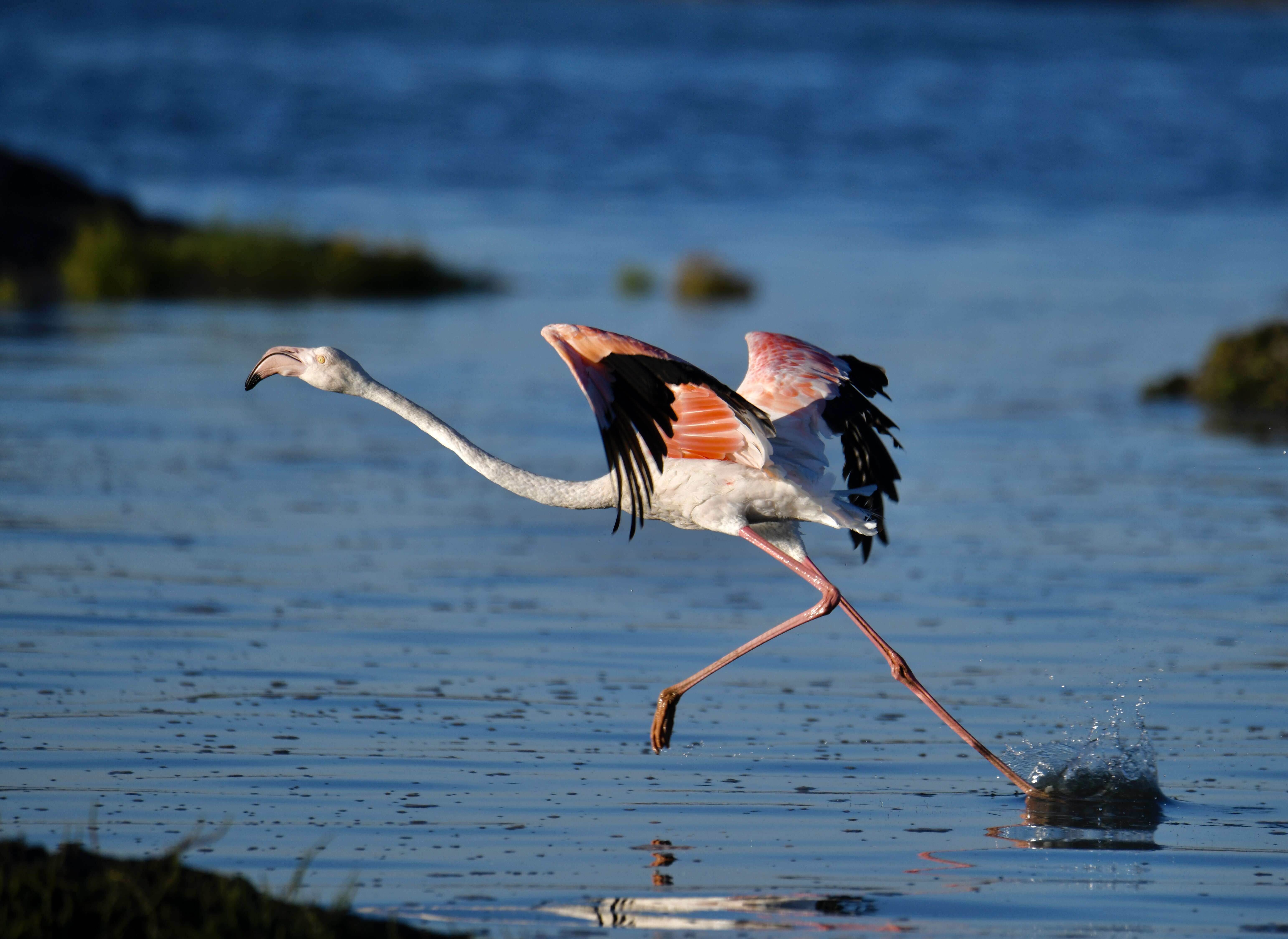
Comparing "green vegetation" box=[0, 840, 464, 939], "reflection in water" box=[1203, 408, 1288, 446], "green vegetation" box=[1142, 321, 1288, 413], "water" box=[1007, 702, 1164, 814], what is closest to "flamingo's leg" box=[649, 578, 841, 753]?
"water" box=[1007, 702, 1164, 814]

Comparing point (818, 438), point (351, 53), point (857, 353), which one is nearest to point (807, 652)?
point (818, 438)

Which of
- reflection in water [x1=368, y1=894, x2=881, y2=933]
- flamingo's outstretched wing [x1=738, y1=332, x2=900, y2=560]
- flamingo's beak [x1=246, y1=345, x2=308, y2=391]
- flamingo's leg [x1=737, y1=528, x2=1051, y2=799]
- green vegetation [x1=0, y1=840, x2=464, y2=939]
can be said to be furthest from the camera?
flamingo's outstretched wing [x1=738, y1=332, x2=900, y2=560]

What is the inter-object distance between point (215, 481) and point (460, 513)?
1909mm

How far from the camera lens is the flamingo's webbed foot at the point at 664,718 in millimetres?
6891

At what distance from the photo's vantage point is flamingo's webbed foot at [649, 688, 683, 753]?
6891 millimetres

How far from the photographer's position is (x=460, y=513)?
12188 millimetres

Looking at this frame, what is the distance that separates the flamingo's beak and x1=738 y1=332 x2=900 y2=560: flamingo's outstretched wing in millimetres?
1868

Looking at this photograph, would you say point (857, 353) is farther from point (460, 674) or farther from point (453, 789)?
point (453, 789)

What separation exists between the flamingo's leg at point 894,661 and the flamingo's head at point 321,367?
177cm

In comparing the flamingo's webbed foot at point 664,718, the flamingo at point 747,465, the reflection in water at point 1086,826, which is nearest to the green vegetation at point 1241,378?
the flamingo at point 747,465

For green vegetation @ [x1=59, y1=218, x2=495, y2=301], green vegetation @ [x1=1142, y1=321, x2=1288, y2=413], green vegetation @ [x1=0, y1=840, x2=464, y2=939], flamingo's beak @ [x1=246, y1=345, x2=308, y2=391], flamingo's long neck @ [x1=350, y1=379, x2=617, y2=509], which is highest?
green vegetation @ [x1=59, y1=218, x2=495, y2=301]

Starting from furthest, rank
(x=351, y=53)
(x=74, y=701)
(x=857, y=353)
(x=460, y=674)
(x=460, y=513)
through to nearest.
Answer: (x=351, y=53)
(x=857, y=353)
(x=460, y=513)
(x=460, y=674)
(x=74, y=701)

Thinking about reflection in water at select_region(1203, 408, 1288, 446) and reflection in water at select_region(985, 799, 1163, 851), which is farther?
reflection in water at select_region(1203, 408, 1288, 446)

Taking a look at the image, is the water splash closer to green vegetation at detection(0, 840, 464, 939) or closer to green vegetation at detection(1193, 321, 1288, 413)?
green vegetation at detection(0, 840, 464, 939)
